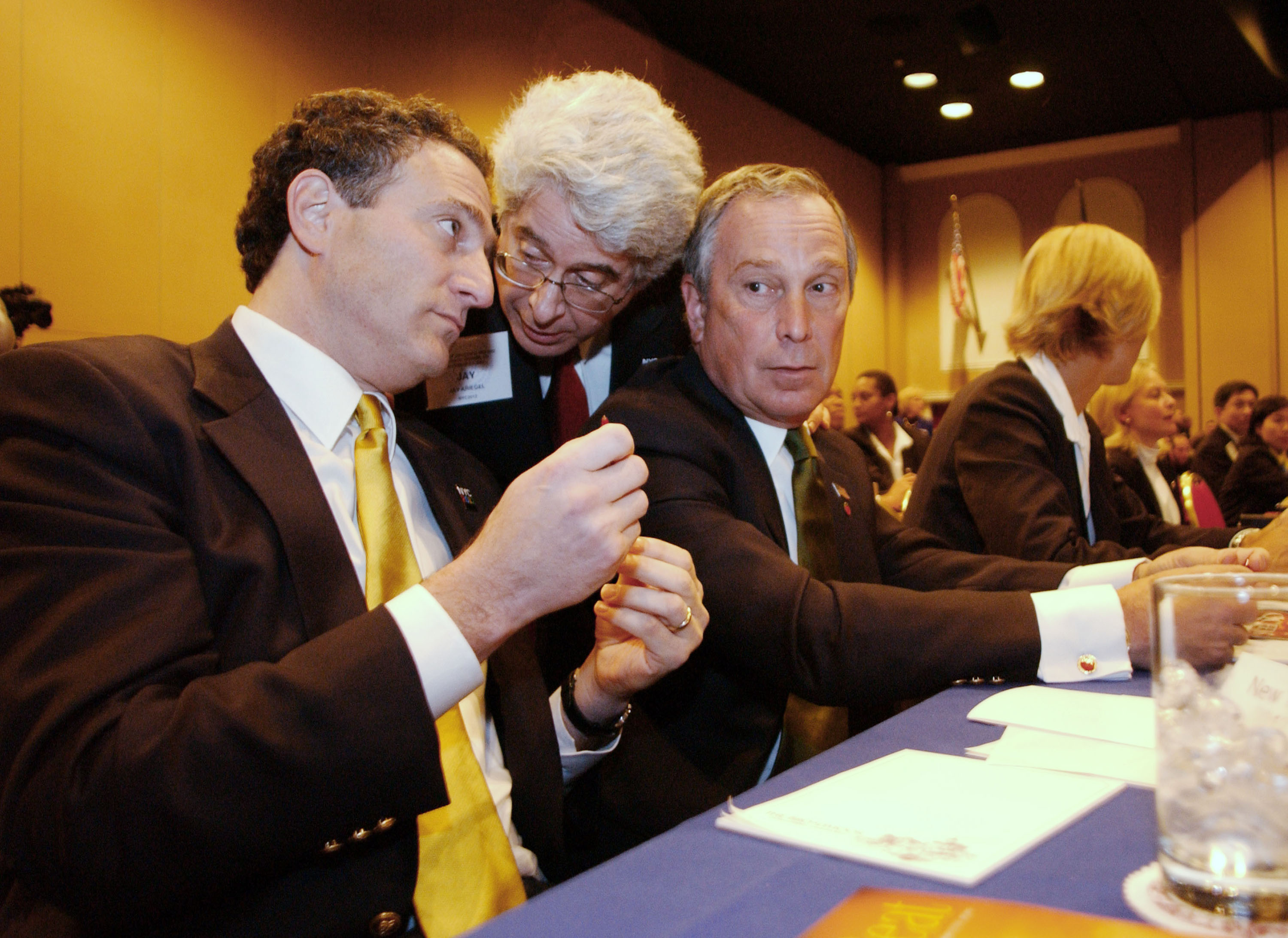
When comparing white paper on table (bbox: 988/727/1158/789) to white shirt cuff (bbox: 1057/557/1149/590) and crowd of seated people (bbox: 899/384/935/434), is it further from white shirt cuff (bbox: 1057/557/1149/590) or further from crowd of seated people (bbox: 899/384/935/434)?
crowd of seated people (bbox: 899/384/935/434)

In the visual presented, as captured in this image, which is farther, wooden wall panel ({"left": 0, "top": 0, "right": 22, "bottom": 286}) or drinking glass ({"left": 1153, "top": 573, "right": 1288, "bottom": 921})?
wooden wall panel ({"left": 0, "top": 0, "right": 22, "bottom": 286})

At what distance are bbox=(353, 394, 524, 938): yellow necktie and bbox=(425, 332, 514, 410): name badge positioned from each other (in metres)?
0.74

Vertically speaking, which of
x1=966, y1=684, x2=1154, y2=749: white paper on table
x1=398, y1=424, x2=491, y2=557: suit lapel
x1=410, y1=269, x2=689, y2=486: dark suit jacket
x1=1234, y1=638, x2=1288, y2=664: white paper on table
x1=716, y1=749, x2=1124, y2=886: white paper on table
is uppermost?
x1=410, y1=269, x2=689, y2=486: dark suit jacket

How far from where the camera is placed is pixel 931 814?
79cm

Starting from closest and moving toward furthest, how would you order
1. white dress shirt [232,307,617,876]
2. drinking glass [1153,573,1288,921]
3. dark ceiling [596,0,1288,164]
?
drinking glass [1153,573,1288,921] → white dress shirt [232,307,617,876] → dark ceiling [596,0,1288,164]

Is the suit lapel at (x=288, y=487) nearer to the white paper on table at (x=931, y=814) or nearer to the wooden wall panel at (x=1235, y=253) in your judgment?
the white paper on table at (x=931, y=814)

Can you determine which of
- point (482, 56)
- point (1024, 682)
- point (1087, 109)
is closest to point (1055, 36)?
point (1087, 109)

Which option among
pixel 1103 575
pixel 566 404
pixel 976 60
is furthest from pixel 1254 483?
pixel 566 404

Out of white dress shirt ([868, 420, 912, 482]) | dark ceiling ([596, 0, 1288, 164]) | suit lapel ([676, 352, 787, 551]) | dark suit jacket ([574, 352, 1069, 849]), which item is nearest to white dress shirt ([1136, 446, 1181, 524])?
white dress shirt ([868, 420, 912, 482])

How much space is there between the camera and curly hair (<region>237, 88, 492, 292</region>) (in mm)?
1335

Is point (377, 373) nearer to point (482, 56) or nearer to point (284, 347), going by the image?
point (284, 347)

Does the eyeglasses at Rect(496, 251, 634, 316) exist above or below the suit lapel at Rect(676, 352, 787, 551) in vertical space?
above

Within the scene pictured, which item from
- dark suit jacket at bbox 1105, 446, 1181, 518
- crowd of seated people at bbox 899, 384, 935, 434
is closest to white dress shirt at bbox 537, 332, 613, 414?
dark suit jacket at bbox 1105, 446, 1181, 518

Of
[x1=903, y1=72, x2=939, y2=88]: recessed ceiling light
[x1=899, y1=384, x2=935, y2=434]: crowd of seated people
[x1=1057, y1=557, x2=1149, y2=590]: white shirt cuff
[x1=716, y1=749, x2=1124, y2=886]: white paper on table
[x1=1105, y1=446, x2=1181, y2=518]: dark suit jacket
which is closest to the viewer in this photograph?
[x1=716, y1=749, x2=1124, y2=886]: white paper on table
